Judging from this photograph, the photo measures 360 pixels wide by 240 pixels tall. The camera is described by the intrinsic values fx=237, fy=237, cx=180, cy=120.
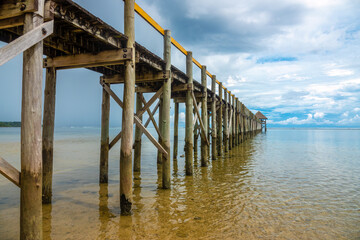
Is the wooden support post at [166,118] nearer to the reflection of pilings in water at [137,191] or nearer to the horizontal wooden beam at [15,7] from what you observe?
the reflection of pilings in water at [137,191]

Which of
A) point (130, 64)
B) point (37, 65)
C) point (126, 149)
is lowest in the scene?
point (126, 149)

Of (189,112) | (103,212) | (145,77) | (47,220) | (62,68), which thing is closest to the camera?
(47,220)

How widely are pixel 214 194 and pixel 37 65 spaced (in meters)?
5.28

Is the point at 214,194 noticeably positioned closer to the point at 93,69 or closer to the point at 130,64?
the point at 130,64

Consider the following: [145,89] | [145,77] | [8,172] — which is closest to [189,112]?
[145,89]

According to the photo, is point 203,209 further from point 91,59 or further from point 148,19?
point 148,19

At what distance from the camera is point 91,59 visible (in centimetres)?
532

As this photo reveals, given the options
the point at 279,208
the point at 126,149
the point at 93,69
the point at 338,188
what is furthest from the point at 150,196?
the point at 338,188

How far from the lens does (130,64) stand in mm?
5074

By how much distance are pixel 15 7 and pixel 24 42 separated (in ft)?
2.17

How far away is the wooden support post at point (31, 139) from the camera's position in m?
3.12

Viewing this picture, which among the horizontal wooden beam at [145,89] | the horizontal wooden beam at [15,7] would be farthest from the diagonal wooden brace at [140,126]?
the horizontal wooden beam at [15,7]

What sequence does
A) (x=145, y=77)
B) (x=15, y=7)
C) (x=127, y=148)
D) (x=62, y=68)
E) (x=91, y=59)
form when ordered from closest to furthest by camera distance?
(x=15, y=7), (x=127, y=148), (x=91, y=59), (x=62, y=68), (x=145, y=77)

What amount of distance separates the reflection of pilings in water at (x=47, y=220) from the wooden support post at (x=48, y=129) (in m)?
0.30
